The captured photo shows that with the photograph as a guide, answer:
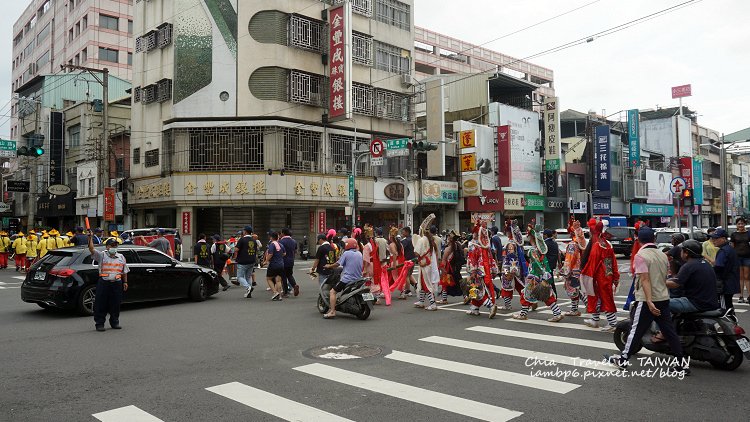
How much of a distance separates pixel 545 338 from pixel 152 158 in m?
28.5

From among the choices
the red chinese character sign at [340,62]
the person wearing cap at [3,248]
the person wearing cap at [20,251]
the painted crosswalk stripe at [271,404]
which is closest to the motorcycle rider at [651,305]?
the painted crosswalk stripe at [271,404]

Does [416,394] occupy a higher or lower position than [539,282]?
lower

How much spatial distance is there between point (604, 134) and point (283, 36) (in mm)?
29881

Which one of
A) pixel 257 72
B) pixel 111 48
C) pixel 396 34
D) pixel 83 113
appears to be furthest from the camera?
pixel 111 48

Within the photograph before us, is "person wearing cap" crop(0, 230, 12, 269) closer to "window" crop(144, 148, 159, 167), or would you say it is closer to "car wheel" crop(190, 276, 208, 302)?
"window" crop(144, 148, 159, 167)

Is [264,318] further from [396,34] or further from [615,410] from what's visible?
[396,34]

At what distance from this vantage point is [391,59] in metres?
35.5

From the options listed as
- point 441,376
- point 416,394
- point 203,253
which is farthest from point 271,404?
point 203,253

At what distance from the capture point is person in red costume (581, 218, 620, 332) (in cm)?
906

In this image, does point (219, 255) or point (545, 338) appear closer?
point (545, 338)

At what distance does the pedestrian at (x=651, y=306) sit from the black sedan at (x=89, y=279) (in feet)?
32.3

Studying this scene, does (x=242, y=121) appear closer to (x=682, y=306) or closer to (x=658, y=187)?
(x=682, y=306)

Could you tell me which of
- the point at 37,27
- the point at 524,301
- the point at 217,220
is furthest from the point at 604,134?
the point at 37,27

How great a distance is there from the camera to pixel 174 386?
6020mm
